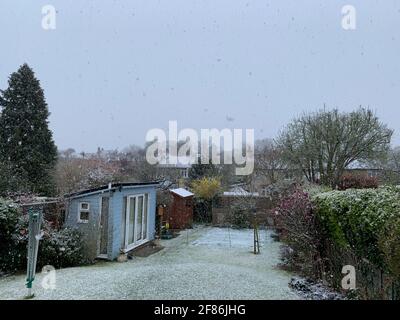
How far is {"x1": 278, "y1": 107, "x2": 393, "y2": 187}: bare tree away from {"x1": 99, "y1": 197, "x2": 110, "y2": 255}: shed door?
33.3ft

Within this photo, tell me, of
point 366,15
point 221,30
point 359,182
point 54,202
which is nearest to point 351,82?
point 359,182

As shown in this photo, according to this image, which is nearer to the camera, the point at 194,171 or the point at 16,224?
the point at 16,224

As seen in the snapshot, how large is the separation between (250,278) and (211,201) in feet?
41.8

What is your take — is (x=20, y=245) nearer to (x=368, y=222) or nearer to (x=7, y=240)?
(x=7, y=240)

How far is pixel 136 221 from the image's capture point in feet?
37.6

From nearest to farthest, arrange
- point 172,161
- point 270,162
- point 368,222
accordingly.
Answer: point 368,222
point 270,162
point 172,161

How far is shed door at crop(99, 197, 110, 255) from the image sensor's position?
9.61 m

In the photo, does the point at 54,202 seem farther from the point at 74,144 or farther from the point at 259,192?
the point at 74,144

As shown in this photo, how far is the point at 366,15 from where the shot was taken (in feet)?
23.3

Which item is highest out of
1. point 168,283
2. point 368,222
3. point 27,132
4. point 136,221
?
point 27,132

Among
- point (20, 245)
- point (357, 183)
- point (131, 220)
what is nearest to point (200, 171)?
point (357, 183)

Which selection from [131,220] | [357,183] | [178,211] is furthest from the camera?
[178,211]

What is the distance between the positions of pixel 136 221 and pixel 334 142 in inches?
399
